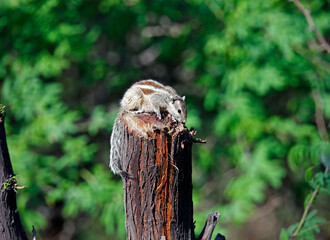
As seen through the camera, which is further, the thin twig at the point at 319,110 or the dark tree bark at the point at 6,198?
the thin twig at the point at 319,110

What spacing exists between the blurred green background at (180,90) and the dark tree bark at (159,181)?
2.66 metres

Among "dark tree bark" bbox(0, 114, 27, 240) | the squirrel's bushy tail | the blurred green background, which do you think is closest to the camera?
"dark tree bark" bbox(0, 114, 27, 240)

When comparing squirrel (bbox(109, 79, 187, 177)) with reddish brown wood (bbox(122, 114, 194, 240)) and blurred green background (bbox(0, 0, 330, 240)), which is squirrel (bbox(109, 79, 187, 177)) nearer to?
reddish brown wood (bbox(122, 114, 194, 240))

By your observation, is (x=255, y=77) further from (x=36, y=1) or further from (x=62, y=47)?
(x=36, y=1)

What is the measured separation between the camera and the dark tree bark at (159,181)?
236 centimetres

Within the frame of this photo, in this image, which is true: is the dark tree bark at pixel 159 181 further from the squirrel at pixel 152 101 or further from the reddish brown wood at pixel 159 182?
the squirrel at pixel 152 101

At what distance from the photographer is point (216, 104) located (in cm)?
589

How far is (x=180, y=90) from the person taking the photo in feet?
21.0

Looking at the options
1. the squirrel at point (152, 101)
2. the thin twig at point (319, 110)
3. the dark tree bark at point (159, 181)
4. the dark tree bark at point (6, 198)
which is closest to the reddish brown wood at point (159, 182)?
the dark tree bark at point (159, 181)

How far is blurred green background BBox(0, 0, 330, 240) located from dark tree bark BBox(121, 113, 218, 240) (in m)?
2.66

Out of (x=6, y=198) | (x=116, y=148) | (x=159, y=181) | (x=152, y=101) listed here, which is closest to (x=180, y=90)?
(x=152, y=101)

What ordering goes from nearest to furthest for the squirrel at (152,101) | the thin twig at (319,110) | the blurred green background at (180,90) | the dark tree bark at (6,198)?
the dark tree bark at (6,198)
the squirrel at (152,101)
the blurred green background at (180,90)
the thin twig at (319,110)

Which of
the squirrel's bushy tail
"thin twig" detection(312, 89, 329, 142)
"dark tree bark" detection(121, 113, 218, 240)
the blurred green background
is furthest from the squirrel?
"thin twig" detection(312, 89, 329, 142)

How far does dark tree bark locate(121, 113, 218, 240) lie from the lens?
2.36 m
